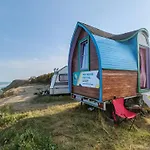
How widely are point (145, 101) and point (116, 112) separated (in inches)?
97.5

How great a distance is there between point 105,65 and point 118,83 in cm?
95

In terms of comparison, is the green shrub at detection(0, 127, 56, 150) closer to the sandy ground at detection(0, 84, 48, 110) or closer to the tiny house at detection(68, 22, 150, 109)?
the tiny house at detection(68, 22, 150, 109)

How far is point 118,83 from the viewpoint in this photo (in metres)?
5.37

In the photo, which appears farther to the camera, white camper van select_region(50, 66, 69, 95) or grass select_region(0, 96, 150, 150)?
white camper van select_region(50, 66, 69, 95)

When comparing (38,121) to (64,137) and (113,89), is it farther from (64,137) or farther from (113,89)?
(113,89)

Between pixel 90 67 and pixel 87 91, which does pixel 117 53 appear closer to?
pixel 90 67

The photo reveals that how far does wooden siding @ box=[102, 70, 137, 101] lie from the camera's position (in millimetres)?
4984

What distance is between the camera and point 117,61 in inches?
211

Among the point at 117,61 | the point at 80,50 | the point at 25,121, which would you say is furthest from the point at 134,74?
the point at 25,121

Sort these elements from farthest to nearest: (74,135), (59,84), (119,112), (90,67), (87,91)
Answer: (59,84) → (87,91) → (90,67) → (119,112) → (74,135)

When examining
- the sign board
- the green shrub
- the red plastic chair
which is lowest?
the green shrub

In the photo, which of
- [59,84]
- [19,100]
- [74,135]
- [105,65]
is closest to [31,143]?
[74,135]

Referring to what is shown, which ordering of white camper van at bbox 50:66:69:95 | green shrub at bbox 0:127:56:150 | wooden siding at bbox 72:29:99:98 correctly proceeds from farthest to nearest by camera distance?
white camper van at bbox 50:66:69:95 → wooden siding at bbox 72:29:99:98 → green shrub at bbox 0:127:56:150

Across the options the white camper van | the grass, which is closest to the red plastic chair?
the grass
